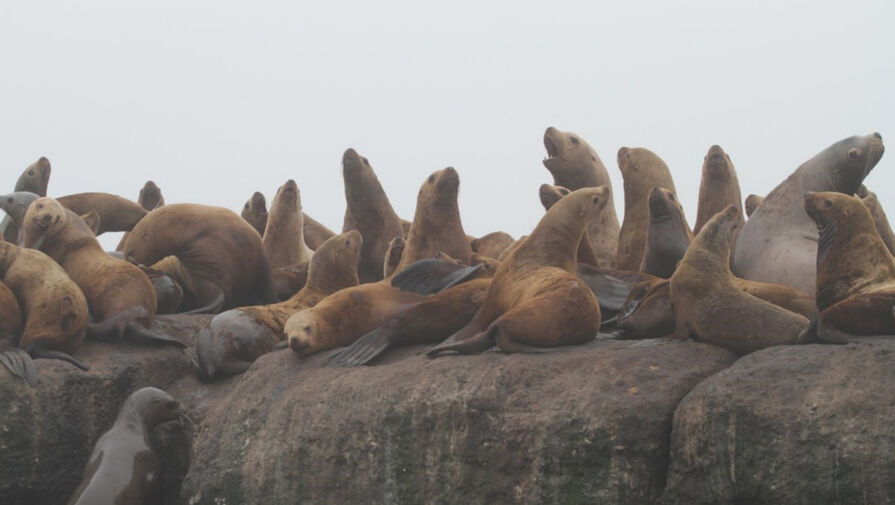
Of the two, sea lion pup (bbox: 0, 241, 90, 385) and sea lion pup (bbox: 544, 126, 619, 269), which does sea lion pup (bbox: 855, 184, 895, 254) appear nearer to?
sea lion pup (bbox: 544, 126, 619, 269)

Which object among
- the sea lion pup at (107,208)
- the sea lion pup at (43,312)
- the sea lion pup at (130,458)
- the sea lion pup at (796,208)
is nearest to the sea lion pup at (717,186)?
the sea lion pup at (796,208)

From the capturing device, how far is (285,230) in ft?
36.4

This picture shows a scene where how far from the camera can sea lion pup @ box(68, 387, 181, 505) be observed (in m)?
6.66

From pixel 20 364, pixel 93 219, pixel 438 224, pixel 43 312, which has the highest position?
pixel 93 219

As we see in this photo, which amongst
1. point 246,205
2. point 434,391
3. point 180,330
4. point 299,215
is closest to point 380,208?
point 299,215

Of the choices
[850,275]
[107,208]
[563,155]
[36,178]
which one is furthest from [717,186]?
[36,178]

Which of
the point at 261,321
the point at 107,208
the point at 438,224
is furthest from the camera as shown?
the point at 107,208

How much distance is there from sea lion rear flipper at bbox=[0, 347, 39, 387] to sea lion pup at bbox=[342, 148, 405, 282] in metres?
3.80

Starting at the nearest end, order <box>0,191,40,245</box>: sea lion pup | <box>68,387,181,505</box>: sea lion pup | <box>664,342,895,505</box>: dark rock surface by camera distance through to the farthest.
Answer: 1. <box>664,342,895,505</box>: dark rock surface
2. <box>68,387,181,505</box>: sea lion pup
3. <box>0,191,40,245</box>: sea lion pup

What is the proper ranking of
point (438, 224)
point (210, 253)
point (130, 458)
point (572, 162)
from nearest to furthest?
point (130, 458)
point (438, 224)
point (210, 253)
point (572, 162)

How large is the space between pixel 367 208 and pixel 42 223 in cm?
289

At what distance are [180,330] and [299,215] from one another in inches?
118

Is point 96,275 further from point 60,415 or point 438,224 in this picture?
point 438,224

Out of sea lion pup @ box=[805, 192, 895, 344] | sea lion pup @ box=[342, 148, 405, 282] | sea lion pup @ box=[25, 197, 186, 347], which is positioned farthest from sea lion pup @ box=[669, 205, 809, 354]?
sea lion pup @ box=[342, 148, 405, 282]
